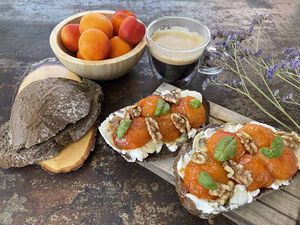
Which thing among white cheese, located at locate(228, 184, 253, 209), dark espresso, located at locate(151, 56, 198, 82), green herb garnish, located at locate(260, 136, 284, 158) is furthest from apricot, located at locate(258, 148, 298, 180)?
dark espresso, located at locate(151, 56, 198, 82)

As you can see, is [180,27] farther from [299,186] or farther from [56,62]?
[299,186]

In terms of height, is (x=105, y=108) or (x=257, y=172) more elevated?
(x=257, y=172)

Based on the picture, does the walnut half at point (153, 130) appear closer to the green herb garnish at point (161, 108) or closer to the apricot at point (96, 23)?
the green herb garnish at point (161, 108)

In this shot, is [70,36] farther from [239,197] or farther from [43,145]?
[239,197]

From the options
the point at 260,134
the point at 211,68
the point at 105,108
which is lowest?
the point at 105,108

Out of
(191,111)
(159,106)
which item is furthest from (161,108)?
(191,111)

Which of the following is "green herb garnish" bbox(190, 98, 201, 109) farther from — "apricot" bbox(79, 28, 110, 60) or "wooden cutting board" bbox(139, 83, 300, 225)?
"apricot" bbox(79, 28, 110, 60)

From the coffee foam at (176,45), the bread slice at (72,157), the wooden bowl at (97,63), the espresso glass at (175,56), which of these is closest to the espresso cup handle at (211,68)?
the espresso glass at (175,56)
